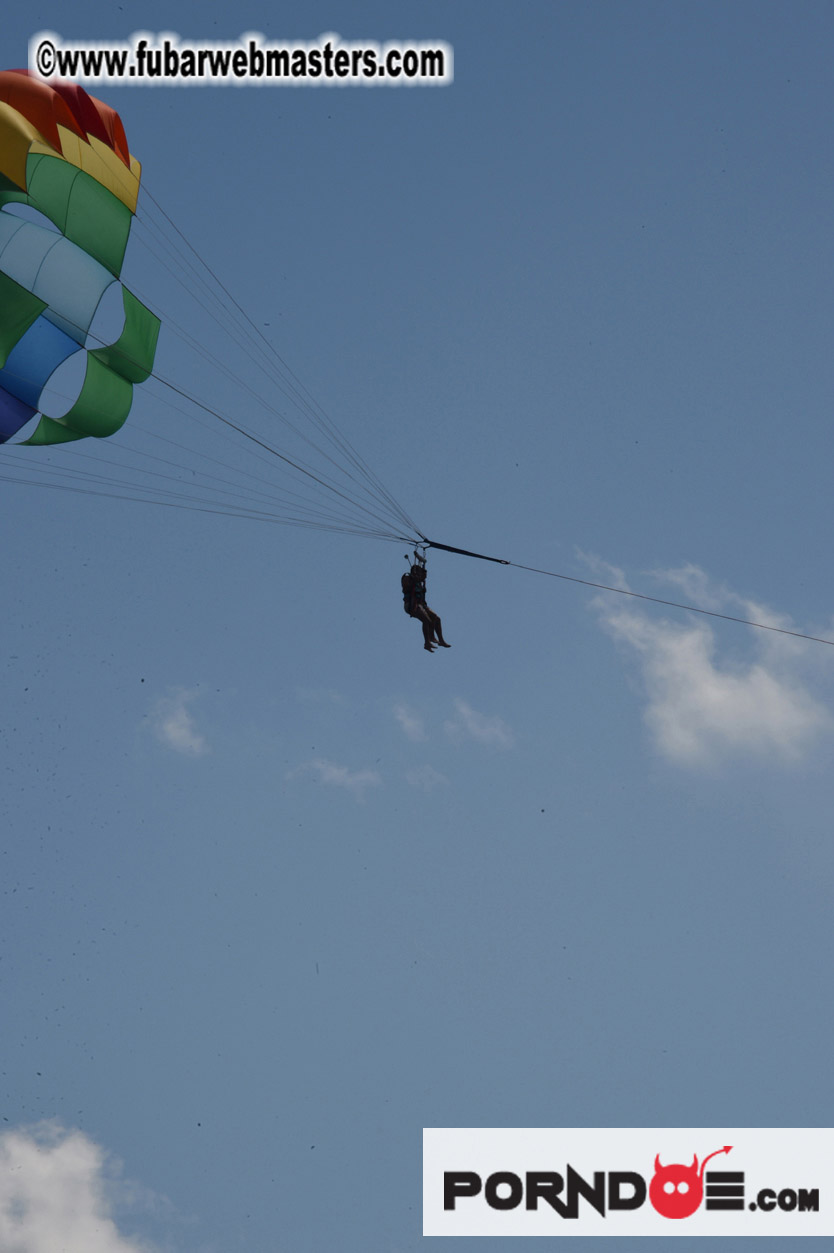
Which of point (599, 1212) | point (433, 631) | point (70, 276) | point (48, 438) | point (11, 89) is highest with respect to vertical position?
point (11, 89)

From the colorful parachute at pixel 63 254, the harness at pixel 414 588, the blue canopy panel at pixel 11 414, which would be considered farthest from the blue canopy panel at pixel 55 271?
the harness at pixel 414 588

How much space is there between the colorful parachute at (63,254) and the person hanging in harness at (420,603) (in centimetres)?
564

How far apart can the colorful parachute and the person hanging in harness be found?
5.64 metres

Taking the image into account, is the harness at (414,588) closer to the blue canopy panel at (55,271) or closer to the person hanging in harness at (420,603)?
the person hanging in harness at (420,603)

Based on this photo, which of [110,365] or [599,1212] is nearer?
[599,1212]

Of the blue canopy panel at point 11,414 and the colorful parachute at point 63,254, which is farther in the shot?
the blue canopy panel at point 11,414

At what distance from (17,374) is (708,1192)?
16.7 meters

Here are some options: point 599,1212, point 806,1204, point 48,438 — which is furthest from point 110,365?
point 806,1204

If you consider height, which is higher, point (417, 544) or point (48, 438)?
point (48, 438)

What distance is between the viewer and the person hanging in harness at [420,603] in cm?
2552

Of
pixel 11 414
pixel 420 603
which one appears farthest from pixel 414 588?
pixel 11 414

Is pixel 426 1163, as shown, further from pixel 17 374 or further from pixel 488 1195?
pixel 17 374

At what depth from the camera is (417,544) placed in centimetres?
2478

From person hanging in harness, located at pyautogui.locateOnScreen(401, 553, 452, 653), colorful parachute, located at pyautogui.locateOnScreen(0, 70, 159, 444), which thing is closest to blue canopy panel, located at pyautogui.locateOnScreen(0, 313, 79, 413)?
colorful parachute, located at pyautogui.locateOnScreen(0, 70, 159, 444)
